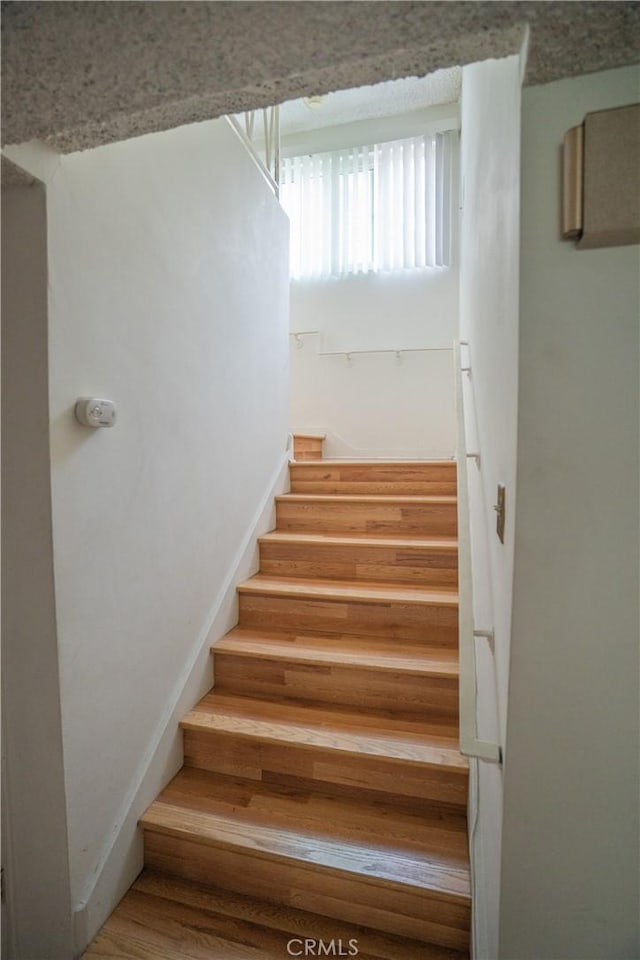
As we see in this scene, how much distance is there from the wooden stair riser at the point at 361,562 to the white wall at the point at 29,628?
1.23 metres

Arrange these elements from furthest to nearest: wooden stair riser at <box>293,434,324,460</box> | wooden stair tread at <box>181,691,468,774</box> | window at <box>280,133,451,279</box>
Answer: window at <box>280,133,451,279</box> → wooden stair riser at <box>293,434,324,460</box> → wooden stair tread at <box>181,691,468,774</box>

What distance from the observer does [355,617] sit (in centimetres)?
→ 184

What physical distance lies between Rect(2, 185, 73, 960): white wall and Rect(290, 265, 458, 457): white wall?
2946 millimetres

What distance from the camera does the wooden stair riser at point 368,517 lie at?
2.21m

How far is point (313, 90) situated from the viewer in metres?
0.68

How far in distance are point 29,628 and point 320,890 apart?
3.52 feet

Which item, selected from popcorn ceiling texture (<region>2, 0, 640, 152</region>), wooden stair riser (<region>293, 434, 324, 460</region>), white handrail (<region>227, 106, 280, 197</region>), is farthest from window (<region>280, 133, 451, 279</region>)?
popcorn ceiling texture (<region>2, 0, 640, 152</region>)

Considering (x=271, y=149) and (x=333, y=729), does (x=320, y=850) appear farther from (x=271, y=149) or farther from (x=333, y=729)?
(x=271, y=149)

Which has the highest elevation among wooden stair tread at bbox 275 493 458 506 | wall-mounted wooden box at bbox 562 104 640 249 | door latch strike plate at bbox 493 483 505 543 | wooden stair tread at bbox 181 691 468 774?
wall-mounted wooden box at bbox 562 104 640 249

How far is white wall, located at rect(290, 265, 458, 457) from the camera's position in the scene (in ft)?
11.9

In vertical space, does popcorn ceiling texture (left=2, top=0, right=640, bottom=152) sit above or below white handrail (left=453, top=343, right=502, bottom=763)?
above

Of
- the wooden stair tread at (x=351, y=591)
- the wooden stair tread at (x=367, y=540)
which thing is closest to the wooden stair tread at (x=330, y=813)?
the wooden stair tread at (x=351, y=591)

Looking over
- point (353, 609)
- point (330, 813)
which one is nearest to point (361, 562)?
point (353, 609)

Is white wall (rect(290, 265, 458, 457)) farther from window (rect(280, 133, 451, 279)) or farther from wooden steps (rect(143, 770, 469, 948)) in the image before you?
wooden steps (rect(143, 770, 469, 948))
